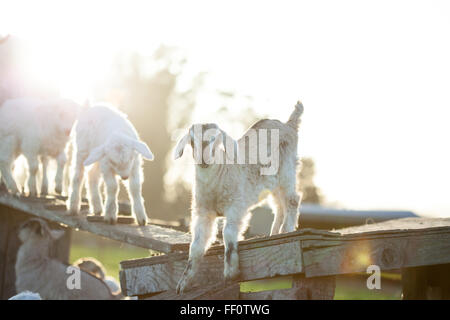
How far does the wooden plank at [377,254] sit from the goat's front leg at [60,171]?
6.78 meters

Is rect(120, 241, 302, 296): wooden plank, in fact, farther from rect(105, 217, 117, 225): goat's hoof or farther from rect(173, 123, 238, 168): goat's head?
rect(105, 217, 117, 225): goat's hoof

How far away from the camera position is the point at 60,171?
9.70 meters

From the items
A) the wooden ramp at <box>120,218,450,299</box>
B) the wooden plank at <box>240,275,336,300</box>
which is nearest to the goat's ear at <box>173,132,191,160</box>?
the wooden ramp at <box>120,218,450,299</box>

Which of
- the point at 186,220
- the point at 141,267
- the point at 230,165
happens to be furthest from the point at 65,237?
the point at 230,165

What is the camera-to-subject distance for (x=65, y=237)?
1107cm

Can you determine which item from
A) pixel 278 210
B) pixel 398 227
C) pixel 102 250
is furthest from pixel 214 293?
pixel 102 250

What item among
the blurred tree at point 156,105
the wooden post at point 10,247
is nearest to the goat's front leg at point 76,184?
the wooden post at point 10,247

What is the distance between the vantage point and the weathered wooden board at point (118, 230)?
534 centimetres

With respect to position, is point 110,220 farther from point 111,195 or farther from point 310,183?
point 310,183

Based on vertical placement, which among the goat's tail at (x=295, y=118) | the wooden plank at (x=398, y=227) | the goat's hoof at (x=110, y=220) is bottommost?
the wooden plank at (x=398, y=227)

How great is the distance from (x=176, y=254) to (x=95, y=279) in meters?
3.99

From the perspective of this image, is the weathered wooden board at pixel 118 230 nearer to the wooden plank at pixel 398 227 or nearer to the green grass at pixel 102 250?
the wooden plank at pixel 398 227

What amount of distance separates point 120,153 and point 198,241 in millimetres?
2759

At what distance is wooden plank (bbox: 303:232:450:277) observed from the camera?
3596 millimetres
